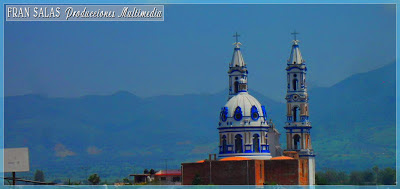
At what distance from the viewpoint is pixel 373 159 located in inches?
1966

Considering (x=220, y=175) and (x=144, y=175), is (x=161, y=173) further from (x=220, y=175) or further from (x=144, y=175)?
(x=220, y=175)

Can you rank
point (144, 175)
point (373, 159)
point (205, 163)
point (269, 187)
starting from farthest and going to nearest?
point (373, 159) < point (144, 175) < point (205, 163) < point (269, 187)

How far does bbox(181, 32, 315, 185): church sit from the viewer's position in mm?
38938

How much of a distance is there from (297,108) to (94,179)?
8031 millimetres

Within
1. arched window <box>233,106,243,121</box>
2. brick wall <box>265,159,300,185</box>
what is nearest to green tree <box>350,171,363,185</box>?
brick wall <box>265,159,300,185</box>

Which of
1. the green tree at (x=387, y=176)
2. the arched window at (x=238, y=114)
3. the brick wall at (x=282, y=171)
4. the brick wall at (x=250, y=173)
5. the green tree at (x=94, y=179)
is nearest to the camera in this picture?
the brick wall at (x=250, y=173)

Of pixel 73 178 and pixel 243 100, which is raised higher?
pixel 243 100

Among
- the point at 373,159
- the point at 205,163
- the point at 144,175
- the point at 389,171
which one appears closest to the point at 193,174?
the point at 205,163

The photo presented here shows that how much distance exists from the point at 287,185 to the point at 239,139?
350 centimetres

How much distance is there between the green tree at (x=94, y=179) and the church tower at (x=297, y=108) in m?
7.06

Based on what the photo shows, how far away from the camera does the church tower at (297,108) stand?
42.6 m

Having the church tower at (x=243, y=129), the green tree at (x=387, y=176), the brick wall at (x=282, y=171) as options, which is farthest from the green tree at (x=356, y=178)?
the church tower at (x=243, y=129)

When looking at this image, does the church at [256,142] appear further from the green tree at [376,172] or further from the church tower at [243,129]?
the green tree at [376,172]

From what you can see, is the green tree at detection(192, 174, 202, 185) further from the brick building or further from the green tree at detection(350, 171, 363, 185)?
the green tree at detection(350, 171, 363, 185)
